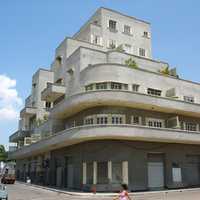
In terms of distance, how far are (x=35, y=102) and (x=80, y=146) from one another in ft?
77.9

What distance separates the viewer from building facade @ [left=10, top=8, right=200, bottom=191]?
30.0m

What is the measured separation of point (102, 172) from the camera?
1182 inches

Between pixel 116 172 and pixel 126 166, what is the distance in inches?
45.6

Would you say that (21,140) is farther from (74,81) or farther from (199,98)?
(199,98)

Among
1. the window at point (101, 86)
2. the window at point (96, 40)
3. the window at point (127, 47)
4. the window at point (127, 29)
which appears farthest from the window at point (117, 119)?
the window at point (127, 29)

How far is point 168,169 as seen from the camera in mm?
33719

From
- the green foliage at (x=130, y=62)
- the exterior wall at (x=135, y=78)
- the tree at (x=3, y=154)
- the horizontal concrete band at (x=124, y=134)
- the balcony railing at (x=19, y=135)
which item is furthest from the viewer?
the tree at (x=3, y=154)

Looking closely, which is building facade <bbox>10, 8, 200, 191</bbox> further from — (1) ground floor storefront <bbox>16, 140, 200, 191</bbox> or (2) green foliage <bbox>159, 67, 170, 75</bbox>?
(2) green foliage <bbox>159, 67, 170, 75</bbox>

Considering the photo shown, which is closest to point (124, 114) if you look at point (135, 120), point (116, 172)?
point (135, 120)

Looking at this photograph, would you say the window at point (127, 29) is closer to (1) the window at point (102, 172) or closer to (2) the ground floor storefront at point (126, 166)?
(2) the ground floor storefront at point (126, 166)

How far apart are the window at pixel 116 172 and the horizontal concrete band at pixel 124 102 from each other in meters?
6.02

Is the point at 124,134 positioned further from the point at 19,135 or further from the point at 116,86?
the point at 19,135

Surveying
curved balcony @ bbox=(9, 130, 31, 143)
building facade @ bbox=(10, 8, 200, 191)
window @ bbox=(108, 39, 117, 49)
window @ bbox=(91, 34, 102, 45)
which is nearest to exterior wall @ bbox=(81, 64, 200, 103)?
building facade @ bbox=(10, 8, 200, 191)

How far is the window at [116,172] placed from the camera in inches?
1166
